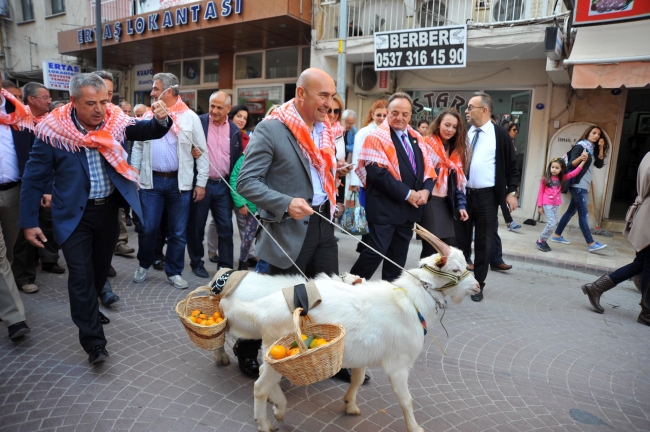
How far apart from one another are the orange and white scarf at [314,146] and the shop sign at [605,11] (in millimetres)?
7177

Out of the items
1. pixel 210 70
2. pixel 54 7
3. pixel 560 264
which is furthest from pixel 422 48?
pixel 54 7

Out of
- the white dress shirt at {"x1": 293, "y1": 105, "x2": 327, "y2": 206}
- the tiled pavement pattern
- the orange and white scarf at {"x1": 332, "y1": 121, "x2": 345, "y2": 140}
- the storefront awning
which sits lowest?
the tiled pavement pattern

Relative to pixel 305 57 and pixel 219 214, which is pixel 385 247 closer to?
pixel 219 214

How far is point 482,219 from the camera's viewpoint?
529 centimetres

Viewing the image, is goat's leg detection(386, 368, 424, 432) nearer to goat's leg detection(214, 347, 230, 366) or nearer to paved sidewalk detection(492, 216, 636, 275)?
goat's leg detection(214, 347, 230, 366)

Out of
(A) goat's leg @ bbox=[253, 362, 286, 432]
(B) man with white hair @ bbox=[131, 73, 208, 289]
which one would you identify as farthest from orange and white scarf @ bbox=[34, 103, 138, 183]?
(A) goat's leg @ bbox=[253, 362, 286, 432]

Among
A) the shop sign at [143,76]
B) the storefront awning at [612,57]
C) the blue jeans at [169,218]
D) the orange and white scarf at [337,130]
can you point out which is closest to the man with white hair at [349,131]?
the orange and white scarf at [337,130]

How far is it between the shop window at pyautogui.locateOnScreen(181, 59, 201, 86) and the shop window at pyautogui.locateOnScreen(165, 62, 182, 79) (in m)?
0.29

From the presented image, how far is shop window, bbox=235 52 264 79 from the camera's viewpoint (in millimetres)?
14329

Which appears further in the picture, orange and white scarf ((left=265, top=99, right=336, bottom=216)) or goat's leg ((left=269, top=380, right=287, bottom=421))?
orange and white scarf ((left=265, top=99, right=336, bottom=216))

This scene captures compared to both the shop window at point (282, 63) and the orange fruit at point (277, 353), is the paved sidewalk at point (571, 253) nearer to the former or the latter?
the orange fruit at point (277, 353)

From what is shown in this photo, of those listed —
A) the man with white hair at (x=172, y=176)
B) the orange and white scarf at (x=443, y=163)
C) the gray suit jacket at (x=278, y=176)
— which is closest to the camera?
the gray suit jacket at (x=278, y=176)

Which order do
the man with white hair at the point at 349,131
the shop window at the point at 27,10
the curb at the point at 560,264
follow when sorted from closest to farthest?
the curb at the point at 560,264 < the man with white hair at the point at 349,131 < the shop window at the point at 27,10

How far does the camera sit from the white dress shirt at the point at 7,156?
4.42m
